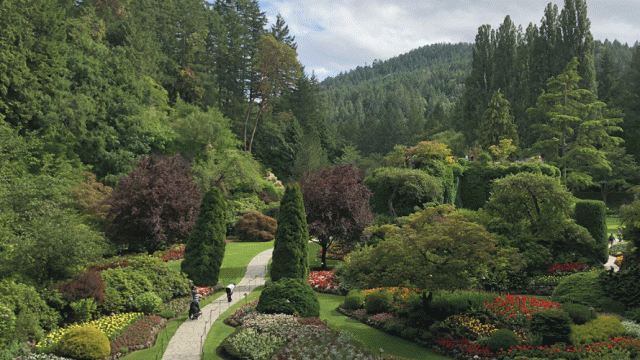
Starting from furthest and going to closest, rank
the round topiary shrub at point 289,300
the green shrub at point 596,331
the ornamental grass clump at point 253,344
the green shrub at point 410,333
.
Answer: the round topiary shrub at point 289,300 < the green shrub at point 410,333 < the ornamental grass clump at point 253,344 < the green shrub at point 596,331

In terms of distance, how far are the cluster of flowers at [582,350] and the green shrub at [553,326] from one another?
0.85 feet

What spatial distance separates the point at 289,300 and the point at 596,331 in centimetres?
886

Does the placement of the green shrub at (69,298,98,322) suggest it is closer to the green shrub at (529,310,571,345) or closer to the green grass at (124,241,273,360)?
the green grass at (124,241,273,360)

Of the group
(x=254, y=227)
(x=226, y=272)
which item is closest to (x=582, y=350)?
(x=226, y=272)

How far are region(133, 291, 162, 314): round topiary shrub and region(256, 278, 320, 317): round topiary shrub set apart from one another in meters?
4.02

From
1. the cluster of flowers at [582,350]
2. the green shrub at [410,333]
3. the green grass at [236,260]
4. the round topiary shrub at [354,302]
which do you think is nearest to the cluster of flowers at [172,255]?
the green grass at [236,260]

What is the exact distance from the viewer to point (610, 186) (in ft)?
158

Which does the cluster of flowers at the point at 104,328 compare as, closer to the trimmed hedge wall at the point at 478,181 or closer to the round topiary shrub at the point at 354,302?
the round topiary shrub at the point at 354,302

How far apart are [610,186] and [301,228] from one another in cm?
4330

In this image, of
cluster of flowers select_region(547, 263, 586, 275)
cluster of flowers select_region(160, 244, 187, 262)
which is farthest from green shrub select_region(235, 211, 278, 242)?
cluster of flowers select_region(547, 263, 586, 275)

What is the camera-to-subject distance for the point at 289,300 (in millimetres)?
14719

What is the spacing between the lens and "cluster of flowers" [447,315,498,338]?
13250mm

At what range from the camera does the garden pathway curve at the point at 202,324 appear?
12.5 m

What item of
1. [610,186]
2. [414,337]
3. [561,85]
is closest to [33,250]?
[414,337]
